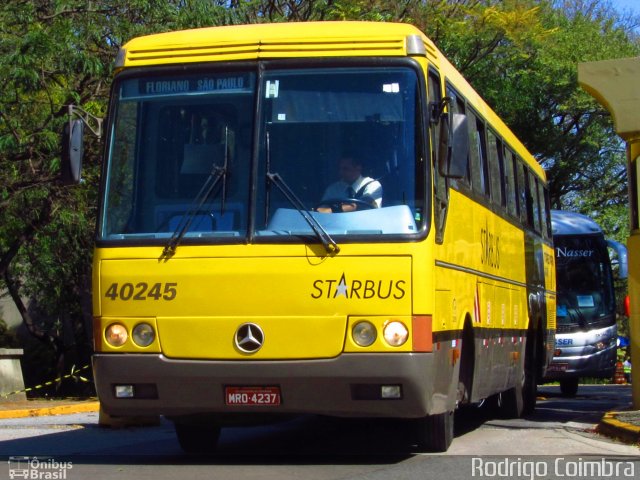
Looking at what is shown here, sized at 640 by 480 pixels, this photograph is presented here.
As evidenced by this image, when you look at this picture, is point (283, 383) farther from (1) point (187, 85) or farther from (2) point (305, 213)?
(1) point (187, 85)

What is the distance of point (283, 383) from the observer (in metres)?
8.52

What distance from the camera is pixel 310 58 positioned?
29.4ft

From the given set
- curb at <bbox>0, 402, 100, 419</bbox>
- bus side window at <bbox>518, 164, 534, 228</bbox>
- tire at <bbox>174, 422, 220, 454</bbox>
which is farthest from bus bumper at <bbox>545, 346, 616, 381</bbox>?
tire at <bbox>174, 422, 220, 454</bbox>

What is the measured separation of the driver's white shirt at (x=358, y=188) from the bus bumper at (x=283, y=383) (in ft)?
4.08

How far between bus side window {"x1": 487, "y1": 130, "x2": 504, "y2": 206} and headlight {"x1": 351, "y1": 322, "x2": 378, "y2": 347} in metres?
4.47

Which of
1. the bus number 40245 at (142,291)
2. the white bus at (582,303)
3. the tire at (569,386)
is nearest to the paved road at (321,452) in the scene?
the bus number 40245 at (142,291)

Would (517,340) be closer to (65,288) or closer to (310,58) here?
(310,58)

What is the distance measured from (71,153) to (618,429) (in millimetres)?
6340

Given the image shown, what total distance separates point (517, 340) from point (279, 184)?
20.6 feet

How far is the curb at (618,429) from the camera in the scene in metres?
11.2

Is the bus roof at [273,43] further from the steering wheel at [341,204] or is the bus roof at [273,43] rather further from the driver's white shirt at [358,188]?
the steering wheel at [341,204]

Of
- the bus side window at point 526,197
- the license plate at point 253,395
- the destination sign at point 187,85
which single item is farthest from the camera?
the bus side window at point 526,197

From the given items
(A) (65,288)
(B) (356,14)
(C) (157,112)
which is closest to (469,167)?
(C) (157,112)

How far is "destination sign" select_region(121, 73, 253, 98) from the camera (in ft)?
29.6
